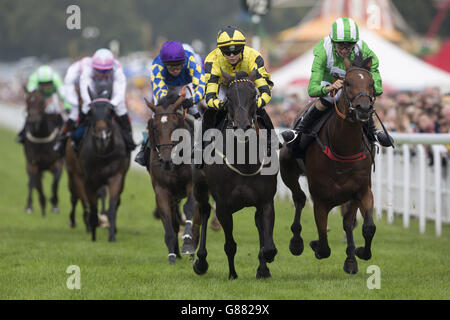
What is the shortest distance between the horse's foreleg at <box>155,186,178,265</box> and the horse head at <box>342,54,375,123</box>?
8.32ft

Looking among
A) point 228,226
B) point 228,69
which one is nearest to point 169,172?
point 228,69

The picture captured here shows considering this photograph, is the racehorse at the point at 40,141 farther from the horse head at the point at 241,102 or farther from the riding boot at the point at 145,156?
the horse head at the point at 241,102

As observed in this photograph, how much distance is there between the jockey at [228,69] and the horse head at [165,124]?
0.75 m

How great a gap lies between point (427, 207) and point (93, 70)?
187 inches

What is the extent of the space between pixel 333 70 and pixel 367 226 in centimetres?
146

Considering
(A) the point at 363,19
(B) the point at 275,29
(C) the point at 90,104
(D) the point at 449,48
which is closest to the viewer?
(C) the point at 90,104

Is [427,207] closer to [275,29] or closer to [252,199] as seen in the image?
[252,199]

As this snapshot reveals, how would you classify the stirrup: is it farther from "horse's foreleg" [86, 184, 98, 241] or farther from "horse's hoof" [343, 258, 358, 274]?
"horse's foreleg" [86, 184, 98, 241]

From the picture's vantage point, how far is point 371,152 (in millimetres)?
7875

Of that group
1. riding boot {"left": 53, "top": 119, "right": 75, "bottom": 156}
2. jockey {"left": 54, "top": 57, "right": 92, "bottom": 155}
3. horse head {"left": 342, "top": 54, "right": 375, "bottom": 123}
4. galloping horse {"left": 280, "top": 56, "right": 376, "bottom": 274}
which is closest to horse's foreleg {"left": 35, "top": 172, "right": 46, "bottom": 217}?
riding boot {"left": 53, "top": 119, "right": 75, "bottom": 156}

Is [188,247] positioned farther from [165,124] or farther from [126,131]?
[126,131]

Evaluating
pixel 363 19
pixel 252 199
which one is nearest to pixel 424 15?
pixel 363 19

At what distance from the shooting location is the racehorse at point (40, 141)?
14133 mm

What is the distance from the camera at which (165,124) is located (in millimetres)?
→ 8695
